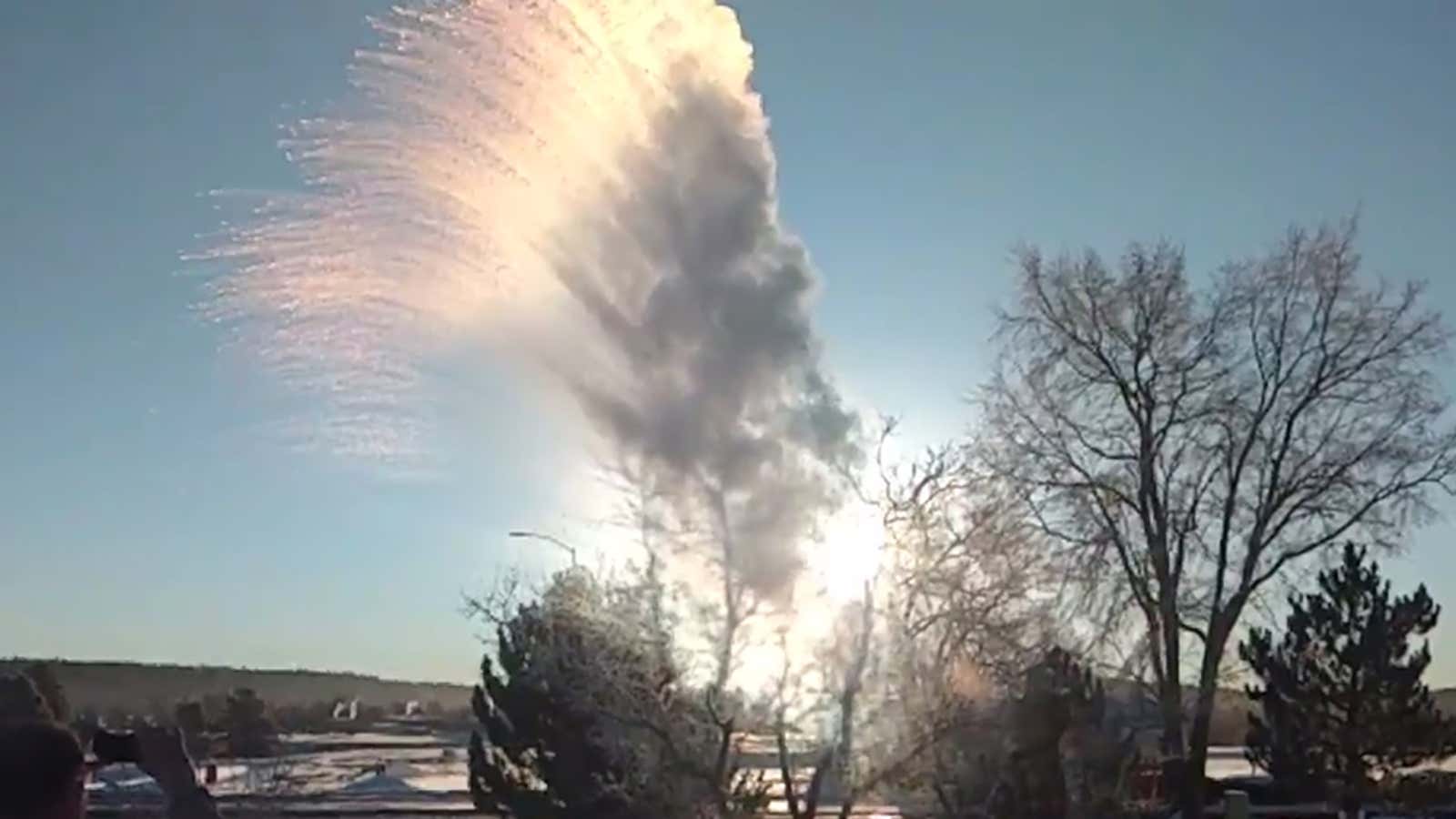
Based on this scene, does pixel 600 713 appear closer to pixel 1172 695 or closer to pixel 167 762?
pixel 1172 695

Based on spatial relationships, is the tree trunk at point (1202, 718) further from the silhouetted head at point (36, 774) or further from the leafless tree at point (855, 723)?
the silhouetted head at point (36, 774)

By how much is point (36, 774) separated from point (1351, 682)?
3247cm

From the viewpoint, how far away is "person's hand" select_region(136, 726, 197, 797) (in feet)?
27.4

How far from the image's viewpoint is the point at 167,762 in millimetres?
8500

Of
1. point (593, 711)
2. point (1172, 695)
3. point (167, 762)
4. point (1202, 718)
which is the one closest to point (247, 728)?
point (1172, 695)

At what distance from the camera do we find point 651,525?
24.5 meters

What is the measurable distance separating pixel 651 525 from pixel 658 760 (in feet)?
10.4

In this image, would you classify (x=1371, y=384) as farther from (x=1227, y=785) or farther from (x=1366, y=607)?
(x=1227, y=785)

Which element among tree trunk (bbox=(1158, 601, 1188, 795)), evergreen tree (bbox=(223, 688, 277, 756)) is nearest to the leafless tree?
tree trunk (bbox=(1158, 601, 1188, 795))

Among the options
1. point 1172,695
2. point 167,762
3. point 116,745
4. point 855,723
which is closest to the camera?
point 116,745

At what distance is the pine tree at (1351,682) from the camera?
3378 centimetres

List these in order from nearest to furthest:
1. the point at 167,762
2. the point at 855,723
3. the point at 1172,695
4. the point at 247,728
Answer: the point at 167,762 → the point at 855,723 → the point at 1172,695 → the point at 247,728

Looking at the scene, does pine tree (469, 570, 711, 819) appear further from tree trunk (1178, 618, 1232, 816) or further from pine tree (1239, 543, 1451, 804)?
pine tree (1239, 543, 1451, 804)

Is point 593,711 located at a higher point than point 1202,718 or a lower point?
lower
